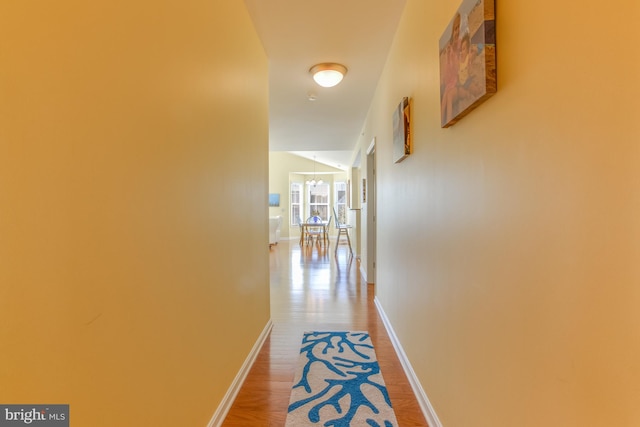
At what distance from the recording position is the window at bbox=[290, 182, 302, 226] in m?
10.7

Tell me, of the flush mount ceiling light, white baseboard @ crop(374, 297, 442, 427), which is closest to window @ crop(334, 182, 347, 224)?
the flush mount ceiling light

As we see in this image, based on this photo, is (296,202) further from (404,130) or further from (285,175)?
(404,130)

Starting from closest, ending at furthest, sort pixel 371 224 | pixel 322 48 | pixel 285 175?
pixel 322 48
pixel 371 224
pixel 285 175

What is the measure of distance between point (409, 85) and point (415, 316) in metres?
1.44

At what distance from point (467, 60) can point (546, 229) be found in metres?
0.63

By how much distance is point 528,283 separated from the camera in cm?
73

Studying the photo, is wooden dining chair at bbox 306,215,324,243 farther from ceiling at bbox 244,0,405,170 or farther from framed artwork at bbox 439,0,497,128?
framed artwork at bbox 439,0,497,128

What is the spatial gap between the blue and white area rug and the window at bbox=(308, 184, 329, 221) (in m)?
8.76

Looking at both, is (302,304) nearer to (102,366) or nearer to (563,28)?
(102,366)

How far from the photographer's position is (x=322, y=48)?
2.40 meters

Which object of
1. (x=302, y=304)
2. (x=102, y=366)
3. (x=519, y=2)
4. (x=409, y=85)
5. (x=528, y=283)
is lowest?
(x=302, y=304)

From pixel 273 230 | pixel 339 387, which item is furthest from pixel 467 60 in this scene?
pixel 273 230

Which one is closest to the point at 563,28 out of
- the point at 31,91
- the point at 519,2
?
the point at 519,2

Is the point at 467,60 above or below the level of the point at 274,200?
→ above
